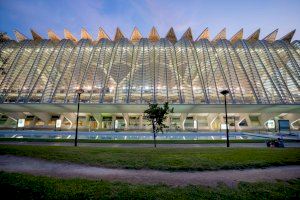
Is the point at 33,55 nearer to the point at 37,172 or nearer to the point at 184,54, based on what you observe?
the point at 184,54

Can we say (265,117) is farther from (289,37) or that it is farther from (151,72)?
(289,37)

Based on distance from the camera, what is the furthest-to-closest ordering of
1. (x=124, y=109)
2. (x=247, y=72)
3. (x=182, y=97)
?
(x=247, y=72), (x=124, y=109), (x=182, y=97)

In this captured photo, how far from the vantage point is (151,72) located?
155 ft

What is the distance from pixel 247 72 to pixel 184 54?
49.6ft

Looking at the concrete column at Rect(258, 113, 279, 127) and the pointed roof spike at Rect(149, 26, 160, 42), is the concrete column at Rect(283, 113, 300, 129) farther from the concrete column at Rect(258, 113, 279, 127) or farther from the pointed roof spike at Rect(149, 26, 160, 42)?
the pointed roof spike at Rect(149, 26, 160, 42)

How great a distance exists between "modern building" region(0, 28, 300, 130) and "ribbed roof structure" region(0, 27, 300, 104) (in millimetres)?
199

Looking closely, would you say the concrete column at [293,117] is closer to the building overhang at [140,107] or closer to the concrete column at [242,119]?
the building overhang at [140,107]

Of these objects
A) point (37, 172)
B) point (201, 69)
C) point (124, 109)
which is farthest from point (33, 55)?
point (37, 172)

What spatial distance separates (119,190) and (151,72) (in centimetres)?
4061

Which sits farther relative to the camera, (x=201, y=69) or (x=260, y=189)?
(x=201, y=69)

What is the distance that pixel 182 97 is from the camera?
41594 mm

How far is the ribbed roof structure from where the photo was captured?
139 ft

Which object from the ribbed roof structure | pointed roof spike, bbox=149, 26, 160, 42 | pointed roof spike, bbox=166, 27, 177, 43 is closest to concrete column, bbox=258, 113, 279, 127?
the ribbed roof structure

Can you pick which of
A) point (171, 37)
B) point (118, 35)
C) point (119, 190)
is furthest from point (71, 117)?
point (119, 190)
